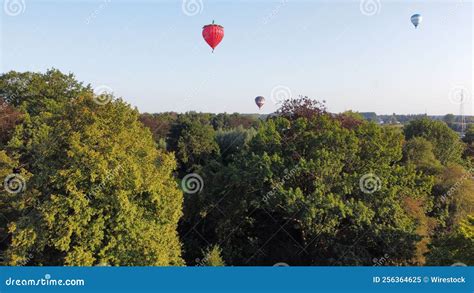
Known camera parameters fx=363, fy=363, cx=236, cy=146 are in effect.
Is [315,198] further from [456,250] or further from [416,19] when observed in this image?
[416,19]

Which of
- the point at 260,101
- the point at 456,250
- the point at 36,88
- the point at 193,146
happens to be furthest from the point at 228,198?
the point at 260,101

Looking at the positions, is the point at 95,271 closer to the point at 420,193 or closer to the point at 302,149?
the point at 302,149

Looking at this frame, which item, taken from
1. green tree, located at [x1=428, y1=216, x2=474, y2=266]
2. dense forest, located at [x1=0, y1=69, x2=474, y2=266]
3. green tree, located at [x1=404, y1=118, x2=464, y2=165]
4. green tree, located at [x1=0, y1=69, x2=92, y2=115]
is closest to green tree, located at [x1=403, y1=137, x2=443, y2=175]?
dense forest, located at [x1=0, y1=69, x2=474, y2=266]

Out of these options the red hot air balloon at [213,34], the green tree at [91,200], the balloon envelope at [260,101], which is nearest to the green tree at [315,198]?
the green tree at [91,200]

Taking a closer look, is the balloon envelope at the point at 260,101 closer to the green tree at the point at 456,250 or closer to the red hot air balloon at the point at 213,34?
the red hot air balloon at the point at 213,34

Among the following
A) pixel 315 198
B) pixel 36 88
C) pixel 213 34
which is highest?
pixel 213 34

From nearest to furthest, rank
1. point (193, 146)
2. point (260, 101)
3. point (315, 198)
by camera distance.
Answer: point (315, 198)
point (193, 146)
point (260, 101)

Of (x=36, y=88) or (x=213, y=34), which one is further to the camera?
(x=36, y=88)
